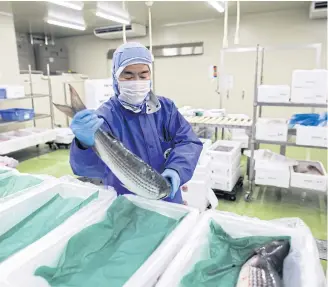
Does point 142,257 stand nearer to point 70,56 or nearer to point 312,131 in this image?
point 312,131

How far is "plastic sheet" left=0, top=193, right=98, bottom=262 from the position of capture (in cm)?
101

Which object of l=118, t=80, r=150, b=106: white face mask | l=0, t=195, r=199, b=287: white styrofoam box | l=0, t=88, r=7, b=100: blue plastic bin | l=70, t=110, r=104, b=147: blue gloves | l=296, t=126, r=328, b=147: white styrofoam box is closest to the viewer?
l=0, t=195, r=199, b=287: white styrofoam box

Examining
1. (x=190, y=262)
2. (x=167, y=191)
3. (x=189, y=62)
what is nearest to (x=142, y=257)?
(x=190, y=262)

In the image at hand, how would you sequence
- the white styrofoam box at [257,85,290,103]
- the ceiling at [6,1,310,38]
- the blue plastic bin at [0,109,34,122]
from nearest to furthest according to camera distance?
1. the white styrofoam box at [257,85,290,103]
2. the blue plastic bin at [0,109,34,122]
3. the ceiling at [6,1,310,38]

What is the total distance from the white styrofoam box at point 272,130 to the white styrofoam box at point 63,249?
2.31 m

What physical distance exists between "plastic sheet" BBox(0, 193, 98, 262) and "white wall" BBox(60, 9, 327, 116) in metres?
5.88

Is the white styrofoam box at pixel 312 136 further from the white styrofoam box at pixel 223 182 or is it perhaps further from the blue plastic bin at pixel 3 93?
the blue plastic bin at pixel 3 93

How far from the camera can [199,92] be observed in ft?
24.0

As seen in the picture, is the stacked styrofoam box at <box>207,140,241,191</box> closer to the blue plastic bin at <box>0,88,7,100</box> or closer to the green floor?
the green floor

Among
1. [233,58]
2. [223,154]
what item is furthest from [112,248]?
[233,58]

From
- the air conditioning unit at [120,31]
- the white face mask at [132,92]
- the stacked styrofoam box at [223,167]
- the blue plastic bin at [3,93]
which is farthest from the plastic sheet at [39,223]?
the air conditioning unit at [120,31]

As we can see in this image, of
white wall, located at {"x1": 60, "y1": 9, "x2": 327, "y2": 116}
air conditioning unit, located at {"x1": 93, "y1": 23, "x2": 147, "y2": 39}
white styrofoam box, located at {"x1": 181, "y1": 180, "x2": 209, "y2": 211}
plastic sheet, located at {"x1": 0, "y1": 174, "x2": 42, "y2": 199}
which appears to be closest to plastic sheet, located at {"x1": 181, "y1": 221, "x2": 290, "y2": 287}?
plastic sheet, located at {"x1": 0, "y1": 174, "x2": 42, "y2": 199}

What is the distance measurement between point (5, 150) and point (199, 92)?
4761mm

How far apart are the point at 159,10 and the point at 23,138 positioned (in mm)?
3813
